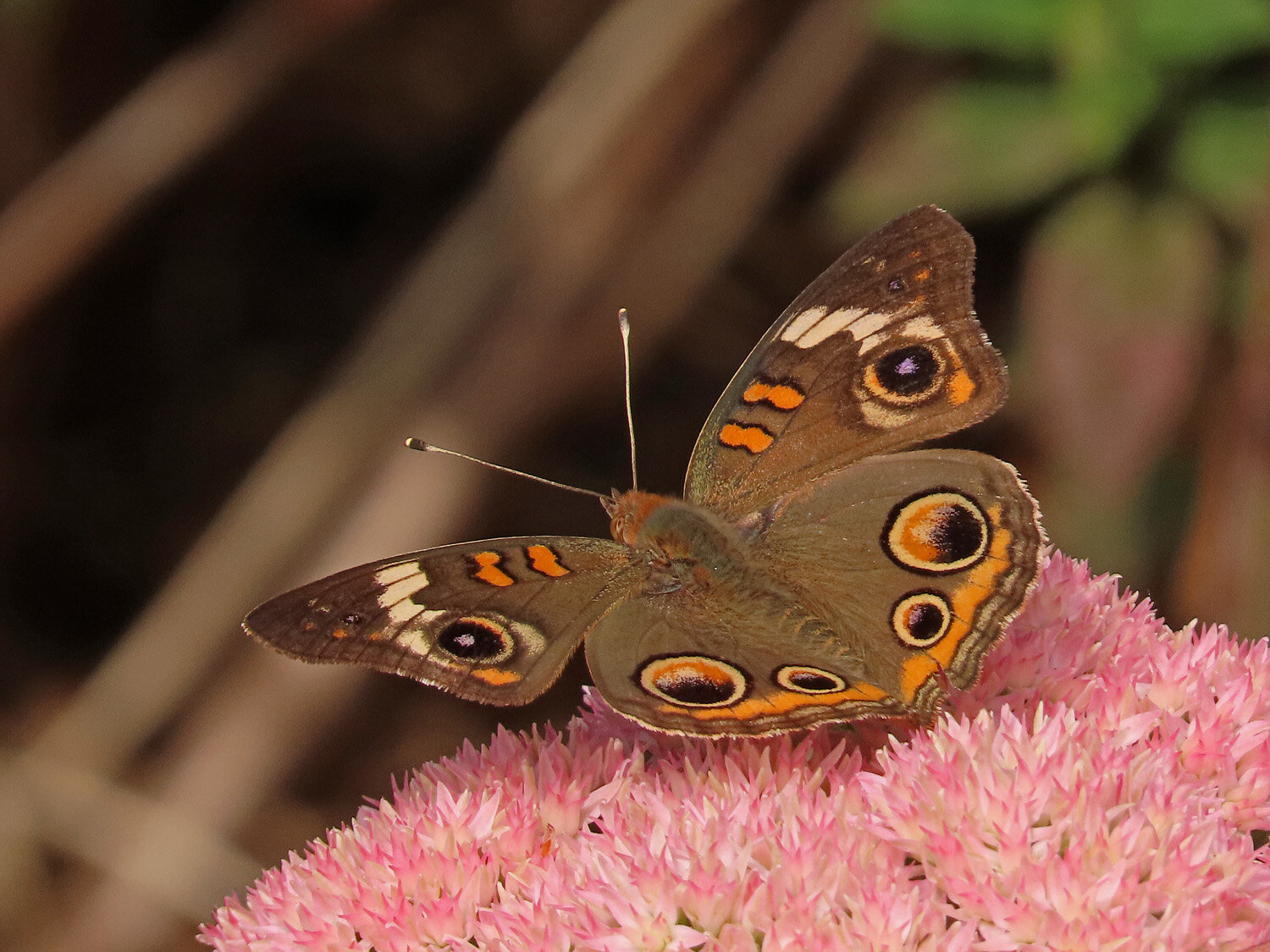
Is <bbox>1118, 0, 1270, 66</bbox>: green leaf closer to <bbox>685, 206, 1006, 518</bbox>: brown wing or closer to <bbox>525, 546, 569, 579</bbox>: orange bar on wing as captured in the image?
<bbox>685, 206, 1006, 518</bbox>: brown wing

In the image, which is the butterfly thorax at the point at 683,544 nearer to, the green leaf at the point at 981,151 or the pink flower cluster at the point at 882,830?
the pink flower cluster at the point at 882,830

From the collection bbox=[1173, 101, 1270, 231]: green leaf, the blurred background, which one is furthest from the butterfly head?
bbox=[1173, 101, 1270, 231]: green leaf

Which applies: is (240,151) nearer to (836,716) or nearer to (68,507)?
(68,507)

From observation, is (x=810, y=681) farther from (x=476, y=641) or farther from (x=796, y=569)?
(x=476, y=641)

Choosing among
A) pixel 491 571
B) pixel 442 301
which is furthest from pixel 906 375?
pixel 442 301

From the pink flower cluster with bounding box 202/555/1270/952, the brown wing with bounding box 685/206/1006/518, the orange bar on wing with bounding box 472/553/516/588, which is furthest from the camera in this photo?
the brown wing with bounding box 685/206/1006/518

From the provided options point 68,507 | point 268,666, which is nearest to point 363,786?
point 268,666

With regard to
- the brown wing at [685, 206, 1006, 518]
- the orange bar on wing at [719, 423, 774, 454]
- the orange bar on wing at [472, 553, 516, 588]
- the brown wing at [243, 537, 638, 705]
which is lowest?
the brown wing at [243, 537, 638, 705]

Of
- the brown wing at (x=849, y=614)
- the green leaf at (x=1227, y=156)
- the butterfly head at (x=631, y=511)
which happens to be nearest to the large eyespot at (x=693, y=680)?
the brown wing at (x=849, y=614)
